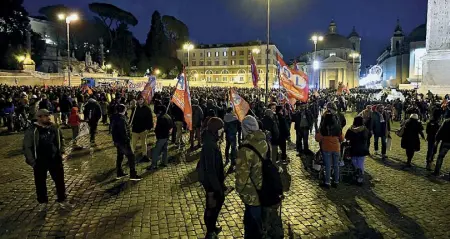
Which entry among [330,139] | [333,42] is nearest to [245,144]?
[330,139]

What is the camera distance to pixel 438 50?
86.2 ft

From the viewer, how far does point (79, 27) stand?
254 feet

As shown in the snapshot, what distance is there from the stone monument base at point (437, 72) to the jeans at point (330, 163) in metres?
23.5

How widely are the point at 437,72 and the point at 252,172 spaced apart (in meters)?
27.6

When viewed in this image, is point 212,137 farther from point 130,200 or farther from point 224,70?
point 224,70

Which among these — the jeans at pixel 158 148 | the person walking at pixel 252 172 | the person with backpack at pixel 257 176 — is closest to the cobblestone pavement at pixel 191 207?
the jeans at pixel 158 148

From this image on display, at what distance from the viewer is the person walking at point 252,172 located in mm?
3580

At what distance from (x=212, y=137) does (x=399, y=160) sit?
681 cm

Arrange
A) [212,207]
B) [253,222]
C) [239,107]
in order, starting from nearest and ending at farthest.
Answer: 1. [253,222]
2. [212,207]
3. [239,107]

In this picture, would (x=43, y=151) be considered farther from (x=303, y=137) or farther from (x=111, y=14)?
(x=111, y=14)

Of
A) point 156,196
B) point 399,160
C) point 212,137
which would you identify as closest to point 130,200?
point 156,196

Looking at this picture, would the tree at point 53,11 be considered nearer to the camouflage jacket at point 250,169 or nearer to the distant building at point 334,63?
the distant building at point 334,63

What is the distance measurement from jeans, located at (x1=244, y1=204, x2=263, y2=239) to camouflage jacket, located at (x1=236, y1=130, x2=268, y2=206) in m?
0.10

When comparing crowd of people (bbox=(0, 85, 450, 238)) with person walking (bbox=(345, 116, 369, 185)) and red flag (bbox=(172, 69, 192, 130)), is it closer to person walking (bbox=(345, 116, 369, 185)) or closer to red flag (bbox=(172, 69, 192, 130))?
person walking (bbox=(345, 116, 369, 185))
